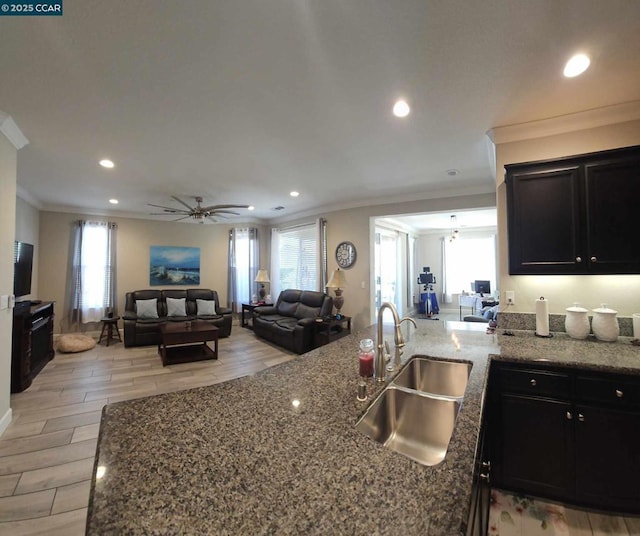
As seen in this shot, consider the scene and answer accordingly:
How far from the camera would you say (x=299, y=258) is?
6926 mm

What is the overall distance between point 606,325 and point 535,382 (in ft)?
2.95

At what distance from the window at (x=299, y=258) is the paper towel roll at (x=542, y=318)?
4.03m

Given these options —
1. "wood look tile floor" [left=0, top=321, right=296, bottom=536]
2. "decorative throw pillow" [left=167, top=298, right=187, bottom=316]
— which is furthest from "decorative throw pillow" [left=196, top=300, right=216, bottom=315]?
"wood look tile floor" [left=0, top=321, right=296, bottom=536]

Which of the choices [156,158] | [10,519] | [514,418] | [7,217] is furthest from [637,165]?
[7,217]

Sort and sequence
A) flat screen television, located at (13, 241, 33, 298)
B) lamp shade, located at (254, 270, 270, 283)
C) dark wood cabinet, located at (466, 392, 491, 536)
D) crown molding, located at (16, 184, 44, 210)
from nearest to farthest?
dark wood cabinet, located at (466, 392, 491, 536) < flat screen television, located at (13, 241, 33, 298) < crown molding, located at (16, 184, 44, 210) < lamp shade, located at (254, 270, 270, 283)

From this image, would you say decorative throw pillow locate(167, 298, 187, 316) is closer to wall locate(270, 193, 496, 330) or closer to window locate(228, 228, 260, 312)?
window locate(228, 228, 260, 312)

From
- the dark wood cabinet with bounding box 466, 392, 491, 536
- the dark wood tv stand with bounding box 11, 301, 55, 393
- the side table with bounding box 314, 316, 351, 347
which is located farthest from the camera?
Answer: the side table with bounding box 314, 316, 351, 347

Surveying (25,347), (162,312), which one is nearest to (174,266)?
(162,312)

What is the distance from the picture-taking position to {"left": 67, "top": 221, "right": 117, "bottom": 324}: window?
19.4 ft

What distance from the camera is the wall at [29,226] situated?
4.68 m

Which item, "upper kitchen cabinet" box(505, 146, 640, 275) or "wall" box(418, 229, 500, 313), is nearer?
"upper kitchen cabinet" box(505, 146, 640, 275)

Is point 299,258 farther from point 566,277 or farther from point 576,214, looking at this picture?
point 576,214

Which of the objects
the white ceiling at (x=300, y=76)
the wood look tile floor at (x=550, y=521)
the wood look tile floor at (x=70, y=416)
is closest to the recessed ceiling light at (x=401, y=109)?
the white ceiling at (x=300, y=76)

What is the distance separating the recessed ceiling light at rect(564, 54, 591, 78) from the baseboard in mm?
5199
